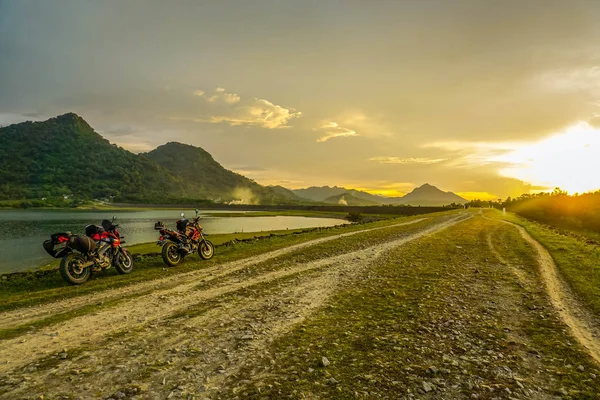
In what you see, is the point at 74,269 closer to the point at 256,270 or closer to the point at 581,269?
the point at 256,270

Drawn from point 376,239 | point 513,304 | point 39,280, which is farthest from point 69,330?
point 376,239

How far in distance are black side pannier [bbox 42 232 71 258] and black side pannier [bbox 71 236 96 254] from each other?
0.25 metres

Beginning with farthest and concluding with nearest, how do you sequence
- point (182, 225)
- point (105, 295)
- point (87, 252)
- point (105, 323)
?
point (182, 225) < point (87, 252) < point (105, 295) < point (105, 323)

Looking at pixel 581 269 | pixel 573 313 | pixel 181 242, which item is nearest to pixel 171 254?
pixel 181 242

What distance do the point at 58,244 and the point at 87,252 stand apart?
1167 mm

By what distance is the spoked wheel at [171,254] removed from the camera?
715 inches

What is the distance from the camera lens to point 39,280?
15906mm

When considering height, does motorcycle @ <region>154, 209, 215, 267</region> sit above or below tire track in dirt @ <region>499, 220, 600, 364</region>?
above

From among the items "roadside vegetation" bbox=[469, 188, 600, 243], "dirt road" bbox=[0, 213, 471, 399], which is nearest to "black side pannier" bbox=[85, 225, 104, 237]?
"dirt road" bbox=[0, 213, 471, 399]

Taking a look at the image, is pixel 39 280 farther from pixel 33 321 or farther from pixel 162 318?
A: pixel 162 318

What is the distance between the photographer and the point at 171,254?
61.3ft

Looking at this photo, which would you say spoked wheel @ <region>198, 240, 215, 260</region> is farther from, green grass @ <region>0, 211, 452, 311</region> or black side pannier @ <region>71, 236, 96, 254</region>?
black side pannier @ <region>71, 236, 96, 254</region>

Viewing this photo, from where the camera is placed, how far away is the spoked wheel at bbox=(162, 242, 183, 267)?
18.2m

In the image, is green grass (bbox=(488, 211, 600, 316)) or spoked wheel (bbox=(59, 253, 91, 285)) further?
spoked wheel (bbox=(59, 253, 91, 285))
